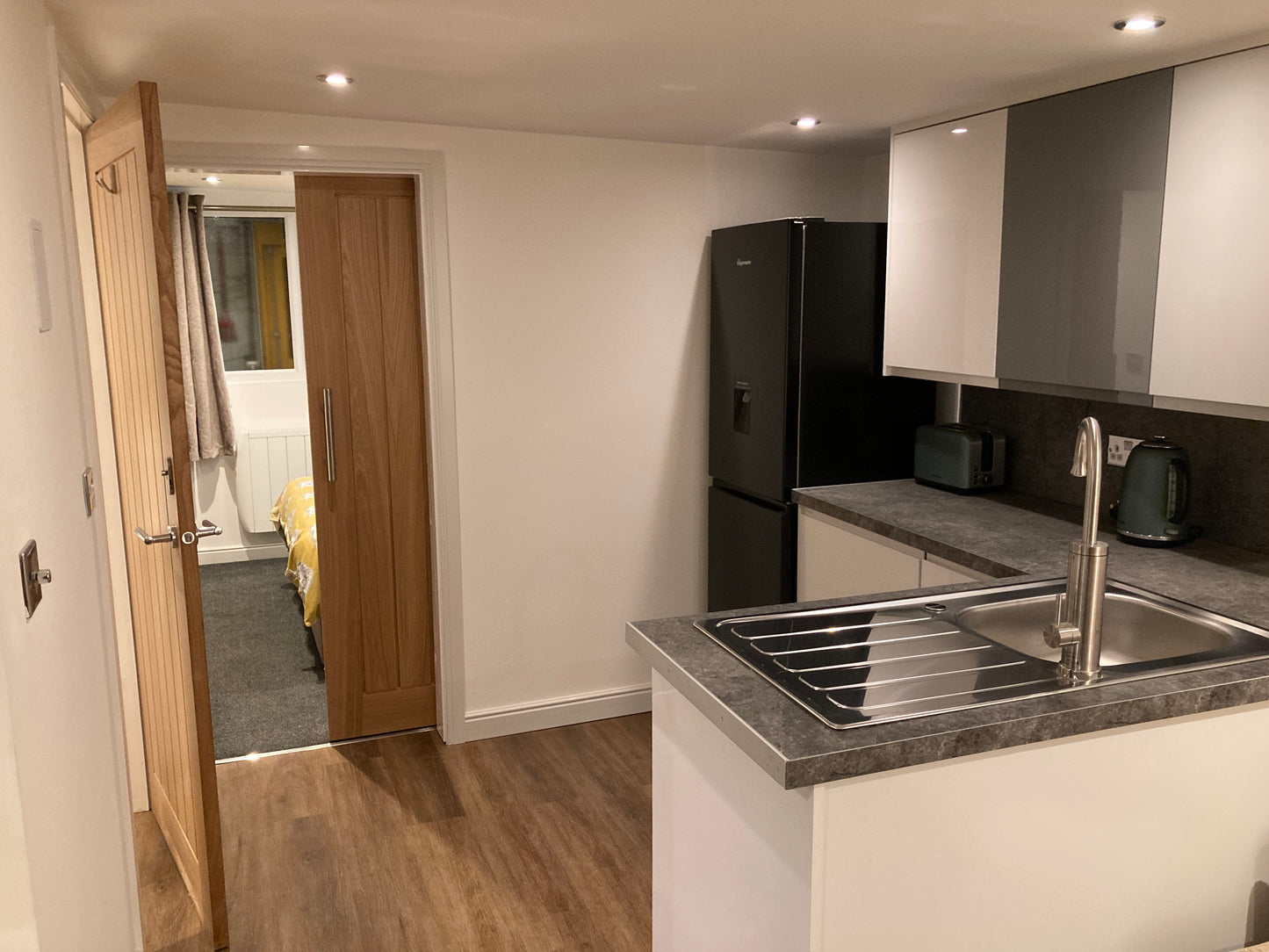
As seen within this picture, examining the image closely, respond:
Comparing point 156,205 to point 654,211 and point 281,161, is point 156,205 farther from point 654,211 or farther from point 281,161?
point 654,211

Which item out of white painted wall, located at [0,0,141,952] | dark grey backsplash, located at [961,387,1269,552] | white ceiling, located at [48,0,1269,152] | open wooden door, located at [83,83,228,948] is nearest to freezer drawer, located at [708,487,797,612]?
dark grey backsplash, located at [961,387,1269,552]

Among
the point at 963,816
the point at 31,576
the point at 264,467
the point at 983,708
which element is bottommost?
the point at 264,467

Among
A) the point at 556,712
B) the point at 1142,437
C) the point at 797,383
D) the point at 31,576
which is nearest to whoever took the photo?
the point at 31,576

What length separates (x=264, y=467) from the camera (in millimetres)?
6090

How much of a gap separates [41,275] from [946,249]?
246 centimetres

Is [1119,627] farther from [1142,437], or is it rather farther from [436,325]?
[436,325]

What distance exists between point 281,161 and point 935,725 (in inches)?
107

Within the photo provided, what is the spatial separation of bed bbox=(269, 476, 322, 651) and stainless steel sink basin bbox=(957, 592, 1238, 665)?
2.55 metres

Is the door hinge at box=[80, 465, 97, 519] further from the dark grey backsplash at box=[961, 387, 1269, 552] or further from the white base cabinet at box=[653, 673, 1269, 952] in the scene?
the dark grey backsplash at box=[961, 387, 1269, 552]

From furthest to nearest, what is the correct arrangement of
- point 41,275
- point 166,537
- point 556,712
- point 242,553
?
point 242,553 → point 556,712 → point 166,537 → point 41,275

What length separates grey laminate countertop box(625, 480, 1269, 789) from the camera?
139 cm

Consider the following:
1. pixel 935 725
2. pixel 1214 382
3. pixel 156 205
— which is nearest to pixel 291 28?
pixel 156 205

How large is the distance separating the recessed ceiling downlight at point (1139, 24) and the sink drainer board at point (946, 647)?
1200 millimetres

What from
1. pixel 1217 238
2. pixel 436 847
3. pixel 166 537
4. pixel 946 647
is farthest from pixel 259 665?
pixel 1217 238
